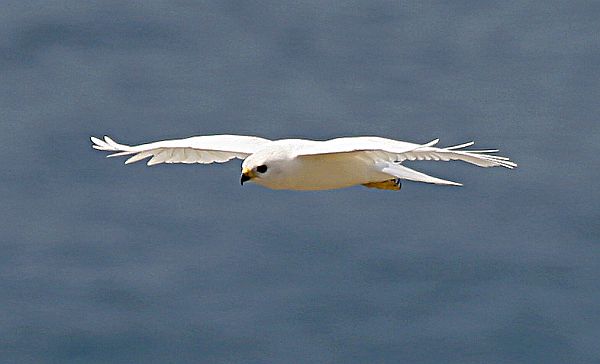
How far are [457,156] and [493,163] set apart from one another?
400mm

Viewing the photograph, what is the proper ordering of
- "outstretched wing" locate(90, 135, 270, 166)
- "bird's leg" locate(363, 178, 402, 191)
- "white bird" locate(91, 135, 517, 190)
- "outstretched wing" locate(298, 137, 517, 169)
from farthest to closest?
"outstretched wing" locate(90, 135, 270, 166)
"bird's leg" locate(363, 178, 402, 191)
"white bird" locate(91, 135, 517, 190)
"outstretched wing" locate(298, 137, 517, 169)

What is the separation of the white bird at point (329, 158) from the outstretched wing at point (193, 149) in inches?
0.5


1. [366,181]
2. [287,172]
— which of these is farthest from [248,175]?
[366,181]

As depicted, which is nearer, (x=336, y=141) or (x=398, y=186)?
(x=336, y=141)

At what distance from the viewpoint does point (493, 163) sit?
1714 cm

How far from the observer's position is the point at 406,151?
16.4 m

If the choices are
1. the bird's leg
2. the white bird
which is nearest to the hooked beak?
the white bird

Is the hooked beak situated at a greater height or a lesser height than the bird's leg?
lesser

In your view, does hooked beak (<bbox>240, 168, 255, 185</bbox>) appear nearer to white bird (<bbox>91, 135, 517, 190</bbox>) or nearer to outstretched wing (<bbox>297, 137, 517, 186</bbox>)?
white bird (<bbox>91, 135, 517, 190</bbox>)

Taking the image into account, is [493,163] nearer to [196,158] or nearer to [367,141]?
[367,141]

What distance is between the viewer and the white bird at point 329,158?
16.9 metres

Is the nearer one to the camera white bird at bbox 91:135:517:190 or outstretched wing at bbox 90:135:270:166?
white bird at bbox 91:135:517:190

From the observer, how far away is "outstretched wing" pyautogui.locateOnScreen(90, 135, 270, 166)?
62.0ft

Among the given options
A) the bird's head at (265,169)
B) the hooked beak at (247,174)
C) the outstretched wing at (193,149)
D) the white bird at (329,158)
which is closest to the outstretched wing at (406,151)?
the white bird at (329,158)
